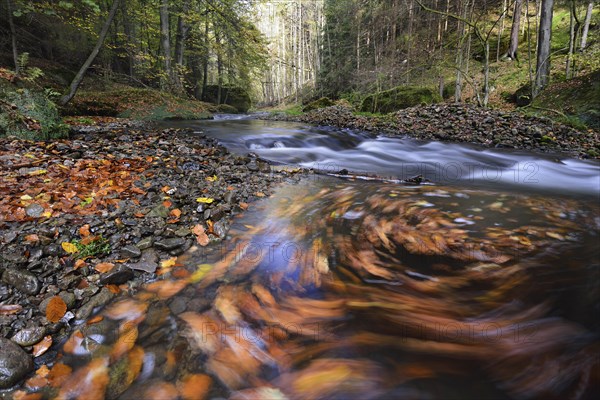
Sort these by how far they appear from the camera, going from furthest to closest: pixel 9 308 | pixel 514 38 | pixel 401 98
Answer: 1. pixel 514 38
2. pixel 401 98
3. pixel 9 308

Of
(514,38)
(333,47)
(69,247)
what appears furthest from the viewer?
(333,47)

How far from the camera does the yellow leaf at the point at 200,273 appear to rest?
2.43m

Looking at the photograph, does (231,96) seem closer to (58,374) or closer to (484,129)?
(484,129)

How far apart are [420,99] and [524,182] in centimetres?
941

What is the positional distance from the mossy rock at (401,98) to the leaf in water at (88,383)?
45.1 ft

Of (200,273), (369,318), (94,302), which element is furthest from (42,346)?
(369,318)

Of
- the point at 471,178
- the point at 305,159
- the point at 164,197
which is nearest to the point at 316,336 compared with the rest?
the point at 164,197

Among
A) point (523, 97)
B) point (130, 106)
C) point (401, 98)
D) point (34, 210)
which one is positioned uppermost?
point (401, 98)

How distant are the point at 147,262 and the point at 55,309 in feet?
2.25

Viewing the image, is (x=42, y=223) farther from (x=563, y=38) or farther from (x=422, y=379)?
(x=563, y=38)

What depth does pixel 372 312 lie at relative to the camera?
2.00 meters

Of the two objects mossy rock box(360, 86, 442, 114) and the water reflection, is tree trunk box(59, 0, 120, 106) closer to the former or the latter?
the water reflection

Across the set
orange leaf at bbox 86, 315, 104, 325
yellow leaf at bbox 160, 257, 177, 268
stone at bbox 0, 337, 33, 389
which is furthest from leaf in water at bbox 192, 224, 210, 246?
stone at bbox 0, 337, 33, 389

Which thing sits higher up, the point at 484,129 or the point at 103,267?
the point at 484,129
